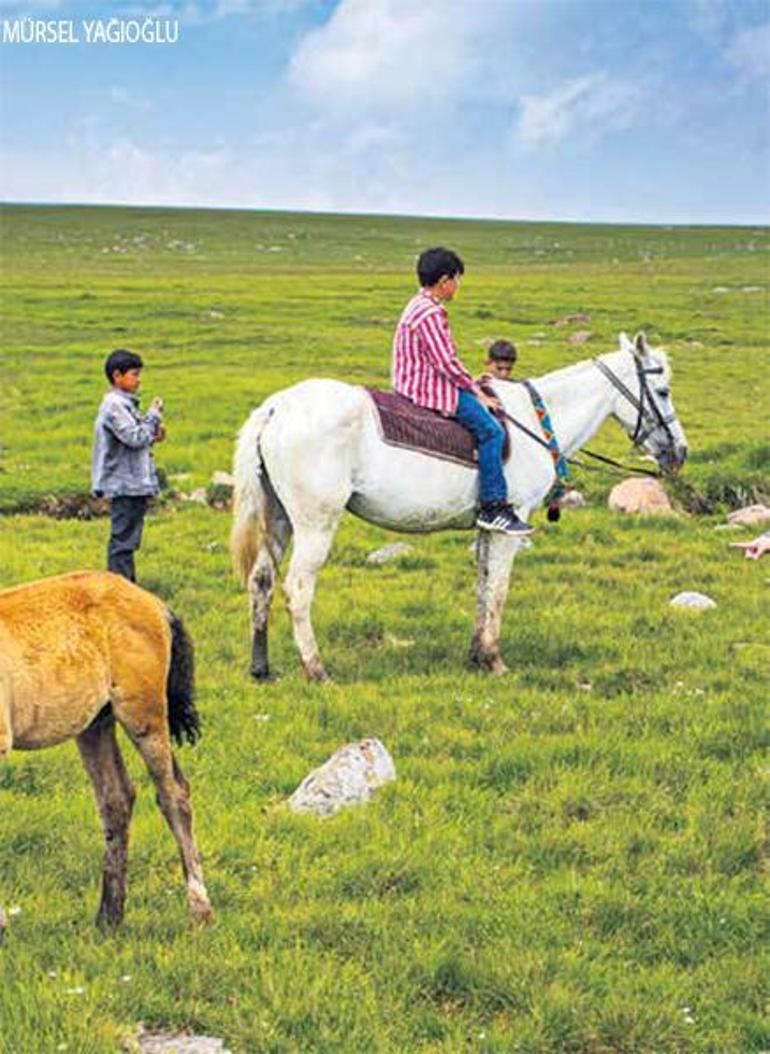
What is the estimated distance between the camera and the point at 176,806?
20.0ft

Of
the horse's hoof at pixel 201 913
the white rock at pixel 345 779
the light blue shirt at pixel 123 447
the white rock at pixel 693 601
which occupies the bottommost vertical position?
the horse's hoof at pixel 201 913

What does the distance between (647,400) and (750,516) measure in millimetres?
4772

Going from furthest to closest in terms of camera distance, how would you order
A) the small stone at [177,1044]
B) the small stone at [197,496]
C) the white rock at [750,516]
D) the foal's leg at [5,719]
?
the small stone at [197,496] < the white rock at [750,516] < the foal's leg at [5,719] < the small stone at [177,1044]

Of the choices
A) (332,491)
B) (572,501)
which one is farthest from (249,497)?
(572,501)

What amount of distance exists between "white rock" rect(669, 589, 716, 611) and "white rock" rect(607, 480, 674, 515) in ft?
14.0

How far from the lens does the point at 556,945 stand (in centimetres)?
605

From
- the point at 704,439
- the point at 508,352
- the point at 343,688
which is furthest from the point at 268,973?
the point at 704,439

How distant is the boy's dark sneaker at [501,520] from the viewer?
1099cm

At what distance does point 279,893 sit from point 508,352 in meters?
9.17

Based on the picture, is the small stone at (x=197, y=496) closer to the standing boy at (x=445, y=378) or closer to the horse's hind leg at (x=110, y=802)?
the standing boy at (x=445, y=378)

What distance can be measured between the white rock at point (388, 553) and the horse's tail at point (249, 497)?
3815mm

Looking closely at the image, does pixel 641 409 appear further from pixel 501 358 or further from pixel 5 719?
pixel 5 719

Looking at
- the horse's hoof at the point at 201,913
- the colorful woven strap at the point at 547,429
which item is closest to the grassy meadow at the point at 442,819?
the horse's hoof at the point at 201,913

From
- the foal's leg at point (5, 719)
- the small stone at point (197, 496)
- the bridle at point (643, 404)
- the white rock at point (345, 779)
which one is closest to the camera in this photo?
the foal's leg at point (5, 719)
